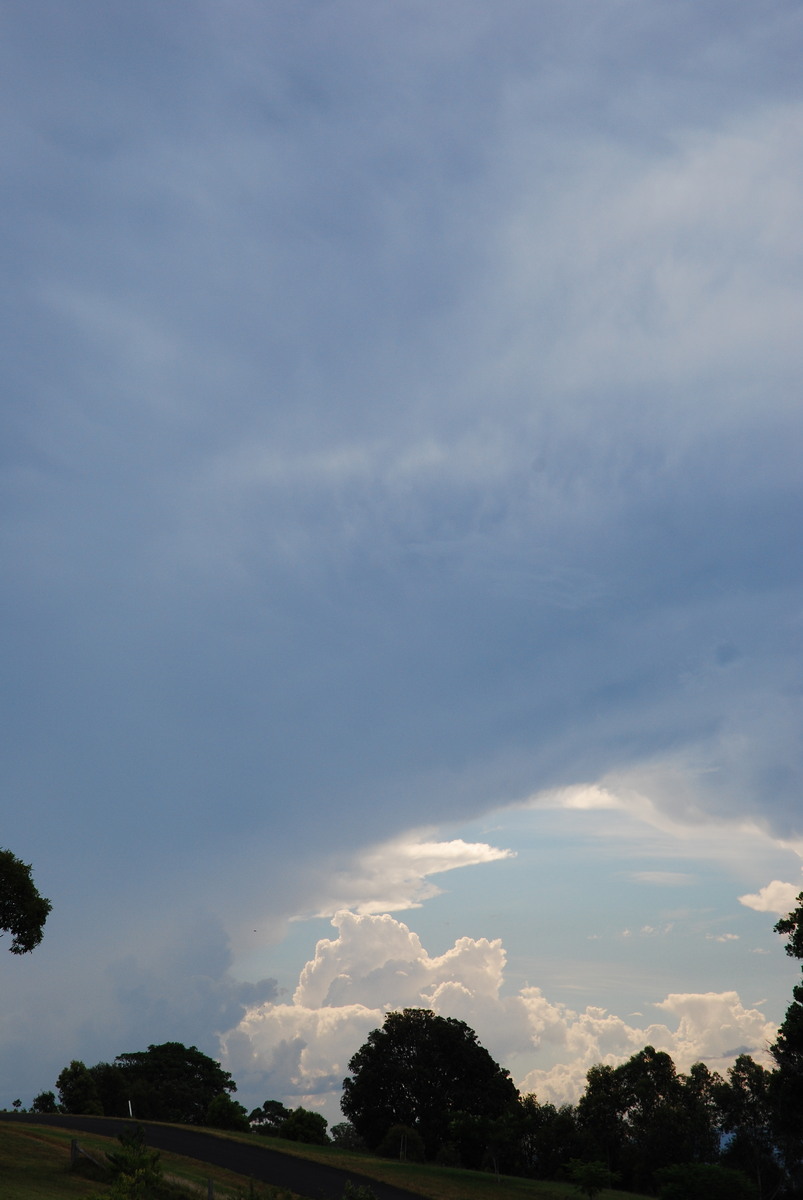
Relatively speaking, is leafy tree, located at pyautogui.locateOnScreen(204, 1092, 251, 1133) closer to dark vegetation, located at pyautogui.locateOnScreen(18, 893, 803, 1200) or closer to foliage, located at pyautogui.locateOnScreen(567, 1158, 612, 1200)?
dark vegetation, located at pyautogui.locateOnScreen(18, 893, 803, 1200)

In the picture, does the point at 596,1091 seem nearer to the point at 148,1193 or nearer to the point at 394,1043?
Answer: the point at 394,1043

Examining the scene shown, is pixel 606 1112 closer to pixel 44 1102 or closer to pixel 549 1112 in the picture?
pixel 549 1112

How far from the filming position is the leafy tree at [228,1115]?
68312mm

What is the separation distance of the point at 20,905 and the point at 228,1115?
134 ft

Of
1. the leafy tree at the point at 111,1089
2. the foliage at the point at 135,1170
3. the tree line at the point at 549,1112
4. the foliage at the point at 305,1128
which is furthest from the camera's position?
the leafy tree at the point at 111,1089

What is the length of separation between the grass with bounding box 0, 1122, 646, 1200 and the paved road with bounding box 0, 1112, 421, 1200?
5.10 ft

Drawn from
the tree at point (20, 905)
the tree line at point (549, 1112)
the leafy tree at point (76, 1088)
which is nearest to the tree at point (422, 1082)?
the tree line at point (549, 1112)

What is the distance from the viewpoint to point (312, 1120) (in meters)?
68.4

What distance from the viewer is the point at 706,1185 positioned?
45.8 metres

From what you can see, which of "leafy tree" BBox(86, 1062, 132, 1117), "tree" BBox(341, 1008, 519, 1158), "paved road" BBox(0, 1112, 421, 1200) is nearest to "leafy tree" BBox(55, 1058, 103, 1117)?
"leafy tree" BBox(86, 1062, 132, 1117)

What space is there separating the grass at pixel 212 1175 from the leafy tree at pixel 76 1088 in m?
34.2

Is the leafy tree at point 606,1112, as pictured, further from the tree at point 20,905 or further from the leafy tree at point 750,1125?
the tree at point 20,905

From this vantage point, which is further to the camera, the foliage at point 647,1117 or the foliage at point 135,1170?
the foliage at point 647,1117

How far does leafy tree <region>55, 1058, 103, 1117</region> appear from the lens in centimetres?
8848
